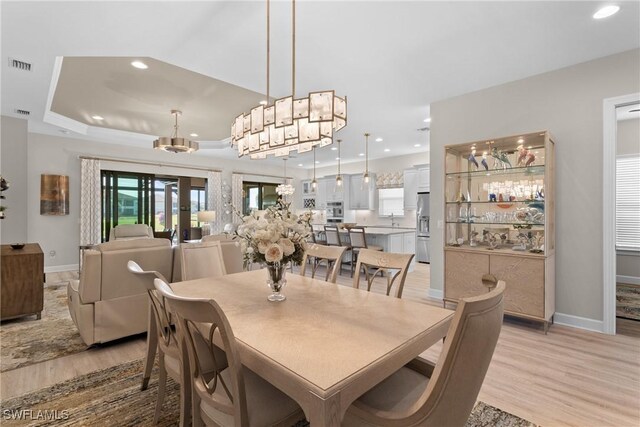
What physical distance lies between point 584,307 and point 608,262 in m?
0.54

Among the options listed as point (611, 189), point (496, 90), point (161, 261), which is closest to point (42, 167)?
point (161, 261)

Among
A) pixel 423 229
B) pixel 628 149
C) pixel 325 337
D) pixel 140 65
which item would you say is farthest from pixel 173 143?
pixel 628 149

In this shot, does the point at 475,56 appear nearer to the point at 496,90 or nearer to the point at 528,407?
the point at 496,90

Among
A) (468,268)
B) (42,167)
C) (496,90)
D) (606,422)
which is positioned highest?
(496,90)

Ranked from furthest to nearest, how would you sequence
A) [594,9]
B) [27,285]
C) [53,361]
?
[27,285] → [53,361] → [594,9]

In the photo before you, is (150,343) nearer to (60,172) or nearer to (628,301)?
(628,301)

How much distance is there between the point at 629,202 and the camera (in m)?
4.95

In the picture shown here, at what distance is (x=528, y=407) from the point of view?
1.95m

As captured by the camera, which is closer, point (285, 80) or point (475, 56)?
point (475, 56)

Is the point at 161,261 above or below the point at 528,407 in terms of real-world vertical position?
above

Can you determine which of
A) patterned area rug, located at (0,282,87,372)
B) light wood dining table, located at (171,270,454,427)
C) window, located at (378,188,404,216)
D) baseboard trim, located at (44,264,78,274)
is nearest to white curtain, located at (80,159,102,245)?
baseboard trim, located at (44,264,78,274)

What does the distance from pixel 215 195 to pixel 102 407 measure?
651cm

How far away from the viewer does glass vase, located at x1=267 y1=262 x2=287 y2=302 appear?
1821 millimetres

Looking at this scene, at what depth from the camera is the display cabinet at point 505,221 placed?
3127mm
